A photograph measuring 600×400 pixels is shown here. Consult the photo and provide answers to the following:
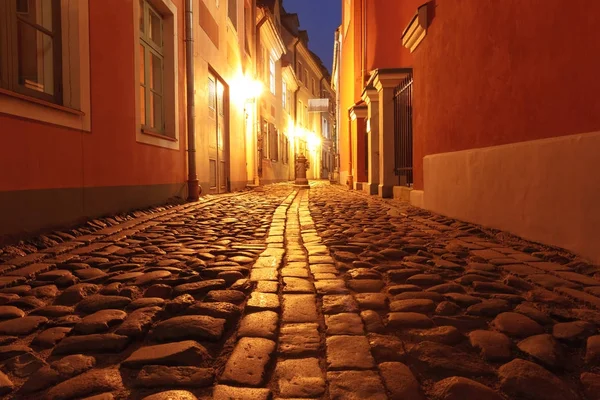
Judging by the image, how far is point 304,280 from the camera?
280 cm

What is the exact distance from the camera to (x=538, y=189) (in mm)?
3617

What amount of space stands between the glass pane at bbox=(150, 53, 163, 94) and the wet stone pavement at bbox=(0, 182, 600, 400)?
15.2 feet

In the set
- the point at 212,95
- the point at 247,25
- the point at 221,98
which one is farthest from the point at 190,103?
the point at 247,25

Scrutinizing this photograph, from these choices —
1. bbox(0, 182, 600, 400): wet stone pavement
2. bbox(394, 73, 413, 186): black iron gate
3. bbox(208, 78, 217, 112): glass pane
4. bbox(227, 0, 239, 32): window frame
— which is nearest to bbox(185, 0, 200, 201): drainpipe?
bbox(208, 78, 217, 112): glass pane

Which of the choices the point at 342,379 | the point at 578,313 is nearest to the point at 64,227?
the point at 342,379

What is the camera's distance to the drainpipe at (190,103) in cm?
855

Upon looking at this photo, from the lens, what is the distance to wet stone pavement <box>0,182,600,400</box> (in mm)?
1512

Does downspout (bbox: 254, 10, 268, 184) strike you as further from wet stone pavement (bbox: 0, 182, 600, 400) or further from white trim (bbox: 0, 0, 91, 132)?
wet stone pavement (bbox: 0, 182, 600, 400)

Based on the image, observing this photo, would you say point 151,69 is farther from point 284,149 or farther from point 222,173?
point 284,149

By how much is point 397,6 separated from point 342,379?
1294 centimetres

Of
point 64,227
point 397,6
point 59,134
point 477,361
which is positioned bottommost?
point 477,361

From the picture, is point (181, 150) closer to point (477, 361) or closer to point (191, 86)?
point (191, 86)

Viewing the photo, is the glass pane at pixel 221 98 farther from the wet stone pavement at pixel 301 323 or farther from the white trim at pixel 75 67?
the wet stone pavement at pixel 301 323

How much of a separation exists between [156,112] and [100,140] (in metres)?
2.77
